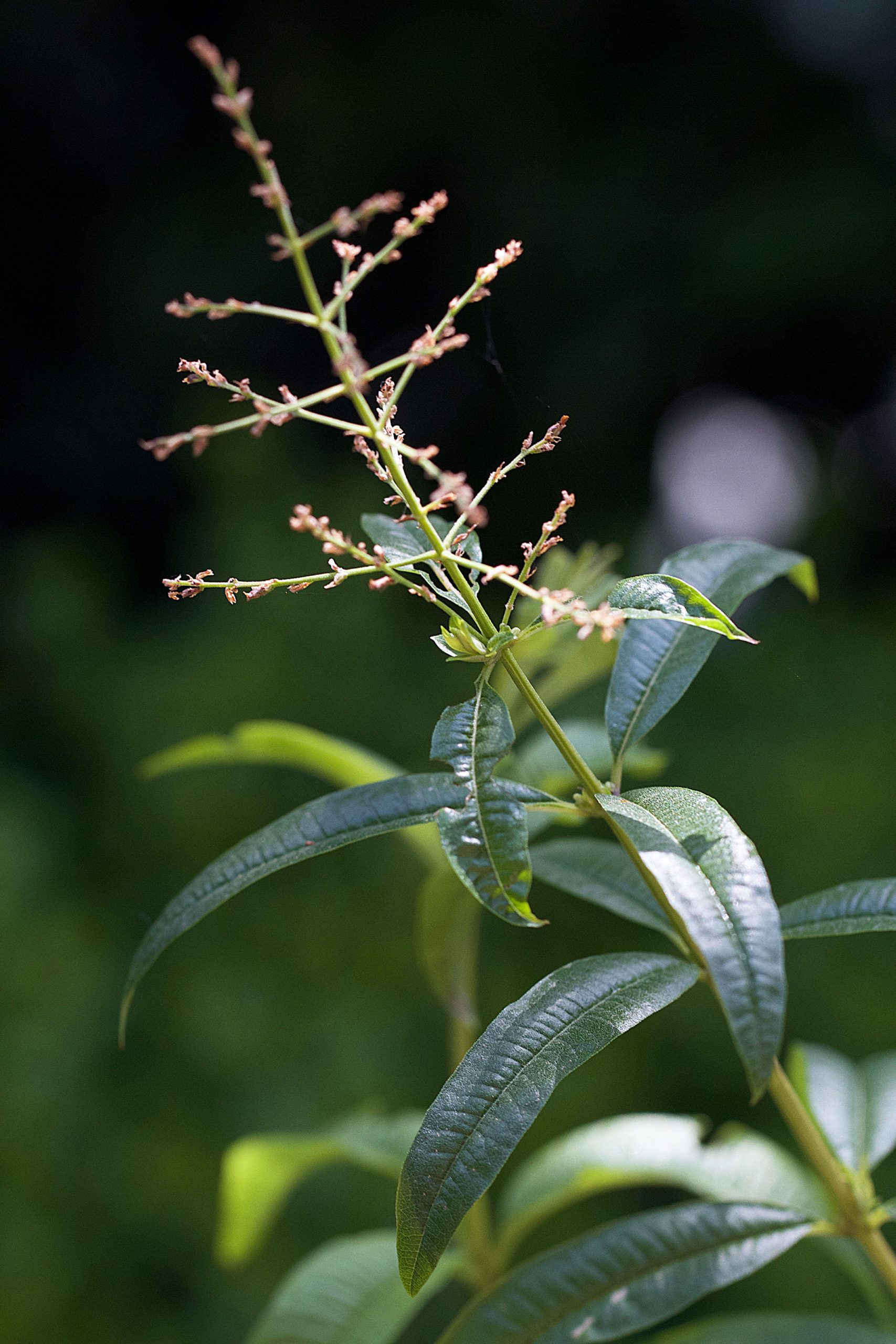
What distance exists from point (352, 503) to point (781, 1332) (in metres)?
1.80

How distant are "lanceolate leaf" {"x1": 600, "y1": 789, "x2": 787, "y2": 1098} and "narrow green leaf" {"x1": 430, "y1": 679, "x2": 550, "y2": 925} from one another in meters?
0.05

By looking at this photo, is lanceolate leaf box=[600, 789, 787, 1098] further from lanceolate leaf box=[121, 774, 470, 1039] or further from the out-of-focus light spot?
the out-of-focus light spot

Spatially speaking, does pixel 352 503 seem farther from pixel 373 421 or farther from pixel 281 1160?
pixel 373 421

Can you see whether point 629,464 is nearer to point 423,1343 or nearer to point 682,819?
point 423,1343

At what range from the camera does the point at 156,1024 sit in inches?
69.7

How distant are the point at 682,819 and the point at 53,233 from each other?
320 centimetres

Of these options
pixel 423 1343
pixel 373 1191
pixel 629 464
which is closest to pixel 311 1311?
pixel 373 1191

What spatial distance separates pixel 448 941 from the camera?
71 centimetres

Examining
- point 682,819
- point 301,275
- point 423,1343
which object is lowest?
point 423,1343

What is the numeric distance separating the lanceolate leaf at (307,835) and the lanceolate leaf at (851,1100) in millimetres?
386

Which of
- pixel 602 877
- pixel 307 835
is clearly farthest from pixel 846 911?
pixel 307 835

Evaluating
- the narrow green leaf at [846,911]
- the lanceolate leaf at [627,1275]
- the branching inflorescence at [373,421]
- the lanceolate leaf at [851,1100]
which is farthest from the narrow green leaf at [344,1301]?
the branching inflorescence at [373,421]

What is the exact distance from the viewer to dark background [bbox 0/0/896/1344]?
5.51ft

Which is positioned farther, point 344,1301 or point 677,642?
point 344,1301
